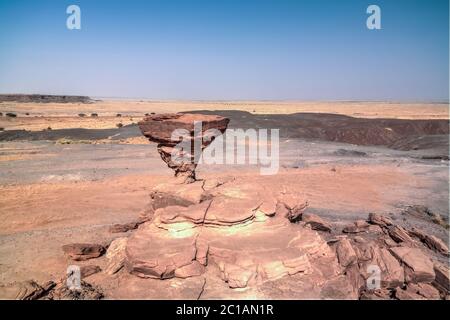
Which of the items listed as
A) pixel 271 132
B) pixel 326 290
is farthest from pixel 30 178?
pixel 271 132

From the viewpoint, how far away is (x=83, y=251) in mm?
11406

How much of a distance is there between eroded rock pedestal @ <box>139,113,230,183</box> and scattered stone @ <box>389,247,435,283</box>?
6438 mm

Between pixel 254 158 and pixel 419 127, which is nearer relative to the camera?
pixel 254 158

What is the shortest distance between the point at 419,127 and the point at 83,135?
39960mm

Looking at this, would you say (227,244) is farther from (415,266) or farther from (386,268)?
(415,266)

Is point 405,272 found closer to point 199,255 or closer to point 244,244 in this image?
point 244,244

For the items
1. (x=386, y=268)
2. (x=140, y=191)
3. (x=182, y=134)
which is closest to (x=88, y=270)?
(x=182, y=134)

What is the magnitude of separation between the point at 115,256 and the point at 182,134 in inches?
160

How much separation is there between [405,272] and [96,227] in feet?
34.7

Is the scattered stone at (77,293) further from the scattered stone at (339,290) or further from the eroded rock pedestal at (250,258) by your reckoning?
the scattered stone at (339,290)

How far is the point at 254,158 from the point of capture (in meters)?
30.0

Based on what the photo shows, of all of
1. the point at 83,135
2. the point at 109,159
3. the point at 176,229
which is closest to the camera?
the point at 176,229

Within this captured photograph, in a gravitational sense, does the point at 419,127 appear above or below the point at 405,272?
above

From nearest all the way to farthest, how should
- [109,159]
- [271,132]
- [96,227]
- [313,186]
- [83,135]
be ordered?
1. [96,227]
2. [313,186]
3. [109,159]
4. [83,135]
5. [271,132]
